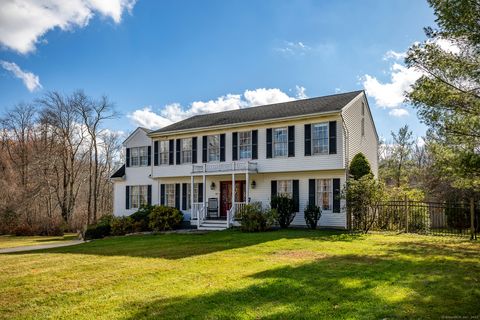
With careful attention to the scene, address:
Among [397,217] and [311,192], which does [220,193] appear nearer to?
[311,192]

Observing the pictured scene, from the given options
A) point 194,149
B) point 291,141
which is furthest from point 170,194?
point 291,141

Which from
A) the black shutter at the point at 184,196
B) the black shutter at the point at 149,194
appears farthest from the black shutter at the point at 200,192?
the black shutter at the point at 149,194

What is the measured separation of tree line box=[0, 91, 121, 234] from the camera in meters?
28.8

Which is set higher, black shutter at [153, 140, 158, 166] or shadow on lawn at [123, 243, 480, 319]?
black shutter at [153, 140, 158, 166]

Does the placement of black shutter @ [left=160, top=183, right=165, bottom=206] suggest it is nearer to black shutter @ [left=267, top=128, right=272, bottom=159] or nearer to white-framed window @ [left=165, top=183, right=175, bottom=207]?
white-framed window @ [left=165, top=183, right=175, bottom=207]

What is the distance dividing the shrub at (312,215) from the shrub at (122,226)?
9475 mm

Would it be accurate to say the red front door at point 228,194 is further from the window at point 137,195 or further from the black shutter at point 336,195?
the window at point 137,195

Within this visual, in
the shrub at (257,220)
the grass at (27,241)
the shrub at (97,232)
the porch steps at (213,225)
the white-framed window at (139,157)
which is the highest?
the white-framed window at (139,157)

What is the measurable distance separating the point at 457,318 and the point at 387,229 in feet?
41.5

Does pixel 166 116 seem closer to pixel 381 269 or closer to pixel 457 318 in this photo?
pixel 381 269

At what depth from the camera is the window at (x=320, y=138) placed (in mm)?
18266

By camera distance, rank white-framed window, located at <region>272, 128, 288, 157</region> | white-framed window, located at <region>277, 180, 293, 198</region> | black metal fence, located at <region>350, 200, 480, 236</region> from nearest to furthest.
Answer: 1. black metal fence, located at <region>350, 200, 480, 236</region>
2. white-framed window, located at <region>272, 128, 288, 157</region>
3. white-framed window, located at <region>277, 180, 293, 198</region>

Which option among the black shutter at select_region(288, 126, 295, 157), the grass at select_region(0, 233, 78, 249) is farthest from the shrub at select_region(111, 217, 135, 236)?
the black shutter at select_region(288, 126, 295, 157)

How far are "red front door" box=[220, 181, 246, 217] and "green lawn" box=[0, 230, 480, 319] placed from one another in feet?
30.8
